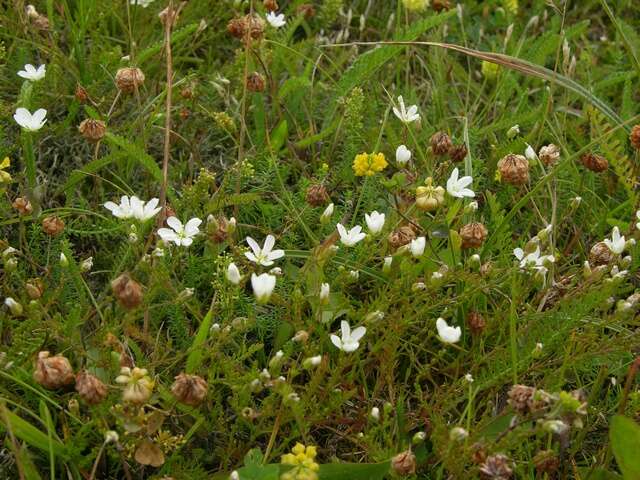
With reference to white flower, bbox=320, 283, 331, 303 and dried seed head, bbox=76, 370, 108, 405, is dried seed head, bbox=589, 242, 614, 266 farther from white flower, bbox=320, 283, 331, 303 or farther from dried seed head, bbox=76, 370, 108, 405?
dried seed head, bbox=76, 370, 108, 405

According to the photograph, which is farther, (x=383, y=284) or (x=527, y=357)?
(x=383, y=284)

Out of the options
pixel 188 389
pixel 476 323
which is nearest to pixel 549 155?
pixel 476 323

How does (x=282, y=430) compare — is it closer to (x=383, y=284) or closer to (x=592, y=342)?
(x=383, y=284)

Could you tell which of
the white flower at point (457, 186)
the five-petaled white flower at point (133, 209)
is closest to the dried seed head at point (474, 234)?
the white flower at point (457, 186)

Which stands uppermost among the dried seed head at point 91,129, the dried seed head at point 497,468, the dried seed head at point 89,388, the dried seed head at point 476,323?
the dried seed head at point 91,129

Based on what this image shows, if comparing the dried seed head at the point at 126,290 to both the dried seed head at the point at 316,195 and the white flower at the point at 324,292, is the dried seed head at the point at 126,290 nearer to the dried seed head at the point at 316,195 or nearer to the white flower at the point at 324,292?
the white flower at the point at 324,292

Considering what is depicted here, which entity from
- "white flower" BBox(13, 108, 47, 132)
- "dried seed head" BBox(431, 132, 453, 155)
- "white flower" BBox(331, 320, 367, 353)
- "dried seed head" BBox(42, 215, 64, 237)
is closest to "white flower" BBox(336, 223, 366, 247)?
"white flower" BBox(331, 320, 367, 353)

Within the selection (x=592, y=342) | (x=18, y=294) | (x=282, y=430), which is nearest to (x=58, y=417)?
(x=18, y=294)
